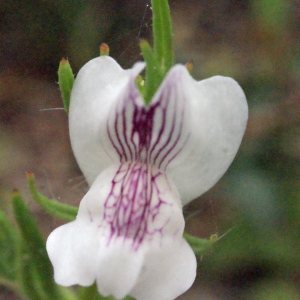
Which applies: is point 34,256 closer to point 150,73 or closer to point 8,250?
point 8,250

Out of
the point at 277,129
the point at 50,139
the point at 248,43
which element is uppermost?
the point at 248,43

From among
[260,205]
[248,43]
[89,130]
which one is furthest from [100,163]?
[248,43]

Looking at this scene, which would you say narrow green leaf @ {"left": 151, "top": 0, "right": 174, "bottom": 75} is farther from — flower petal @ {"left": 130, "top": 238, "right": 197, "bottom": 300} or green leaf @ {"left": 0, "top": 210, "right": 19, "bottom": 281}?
green leaf @ {"left": 0, "top": 210, "right": 19, "bottom": 281}

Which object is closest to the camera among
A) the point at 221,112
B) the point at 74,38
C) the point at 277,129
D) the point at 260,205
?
the point at 221,112

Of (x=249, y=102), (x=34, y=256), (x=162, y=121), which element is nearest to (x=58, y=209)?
(x=34, y=256)

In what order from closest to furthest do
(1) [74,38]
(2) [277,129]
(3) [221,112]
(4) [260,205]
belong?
(3) [221,112] → (4) [260,205] → (2) [277,129] → (1) [74,38]

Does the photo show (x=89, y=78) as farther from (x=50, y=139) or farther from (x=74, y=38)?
(x=50, y=139)

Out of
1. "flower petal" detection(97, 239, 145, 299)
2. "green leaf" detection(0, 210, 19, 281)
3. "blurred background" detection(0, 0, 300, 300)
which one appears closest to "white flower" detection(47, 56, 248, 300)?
"flower petal" detection(97, 239, 145, 299)
